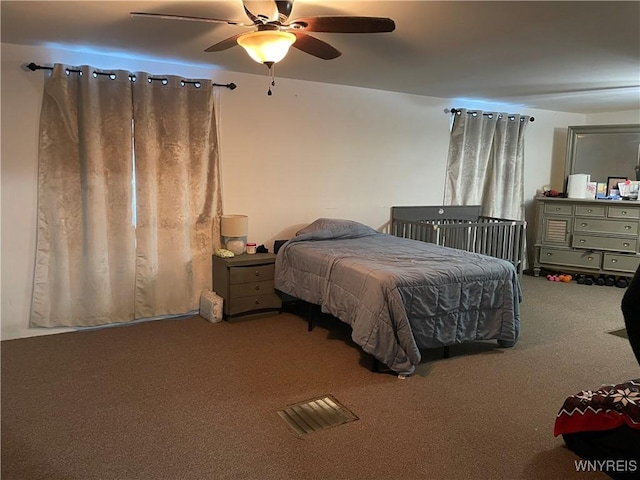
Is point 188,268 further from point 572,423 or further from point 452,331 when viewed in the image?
point 572,423

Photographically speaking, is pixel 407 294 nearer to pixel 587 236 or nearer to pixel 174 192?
pixel 174 192

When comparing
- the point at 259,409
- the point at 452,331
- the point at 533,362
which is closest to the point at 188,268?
the point at 259,409

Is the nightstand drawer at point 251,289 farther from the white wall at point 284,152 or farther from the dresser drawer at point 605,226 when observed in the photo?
the dresser drawer at point 605,226

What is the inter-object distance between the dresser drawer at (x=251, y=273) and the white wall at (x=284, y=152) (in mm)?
500

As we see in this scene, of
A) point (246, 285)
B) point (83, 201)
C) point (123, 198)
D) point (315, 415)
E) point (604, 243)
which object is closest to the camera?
point (315, 415)

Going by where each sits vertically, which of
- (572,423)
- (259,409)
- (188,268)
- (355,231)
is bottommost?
(259,409)

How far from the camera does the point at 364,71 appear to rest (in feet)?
13.7

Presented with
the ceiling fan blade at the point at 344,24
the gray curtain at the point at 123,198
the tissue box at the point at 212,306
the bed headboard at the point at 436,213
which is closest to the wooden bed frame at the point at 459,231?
the bed headboard at the point at 436,213

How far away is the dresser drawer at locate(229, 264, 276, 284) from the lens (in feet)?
13.4

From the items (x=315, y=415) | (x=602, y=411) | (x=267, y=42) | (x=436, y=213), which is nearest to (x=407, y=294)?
(x=315, y=415)

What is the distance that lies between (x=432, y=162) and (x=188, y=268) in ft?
10.1

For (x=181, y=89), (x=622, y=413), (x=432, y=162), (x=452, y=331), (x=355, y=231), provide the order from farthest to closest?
(x=432, y=162)
(x=355, y=231)
(x=181, y=89)
(x=452, y=331)
(x=622, y=413)

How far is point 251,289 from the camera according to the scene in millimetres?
4188

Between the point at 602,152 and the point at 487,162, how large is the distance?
5.75 ft
